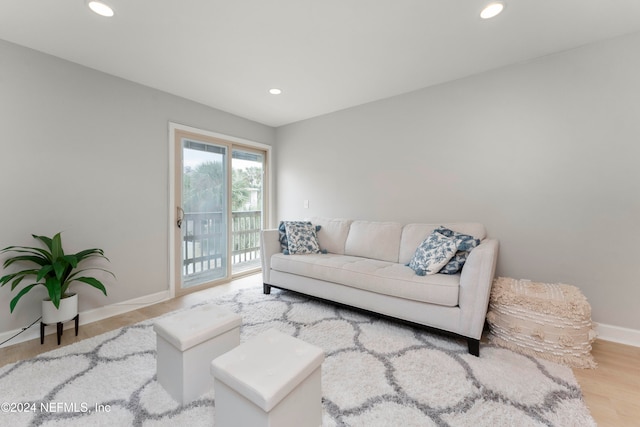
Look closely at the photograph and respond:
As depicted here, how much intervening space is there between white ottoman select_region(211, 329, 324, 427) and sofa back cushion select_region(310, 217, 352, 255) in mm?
2010

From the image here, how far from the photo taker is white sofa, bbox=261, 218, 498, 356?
186 centimetres

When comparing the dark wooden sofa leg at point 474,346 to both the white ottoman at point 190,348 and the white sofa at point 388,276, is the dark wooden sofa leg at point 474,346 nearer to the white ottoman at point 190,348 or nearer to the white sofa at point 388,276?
the white sofa at point 388,276

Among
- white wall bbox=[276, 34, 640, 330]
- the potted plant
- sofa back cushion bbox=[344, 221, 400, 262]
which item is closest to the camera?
the potted plant

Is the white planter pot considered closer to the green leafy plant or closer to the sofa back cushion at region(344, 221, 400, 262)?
the green leafy plant

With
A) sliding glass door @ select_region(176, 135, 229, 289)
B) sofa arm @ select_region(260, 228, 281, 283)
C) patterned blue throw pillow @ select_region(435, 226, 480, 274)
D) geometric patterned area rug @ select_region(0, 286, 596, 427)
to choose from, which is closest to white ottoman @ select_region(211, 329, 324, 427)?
geometric patterned area rug @ select_region(0, 286, 596, 427)

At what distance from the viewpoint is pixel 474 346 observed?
184 cm

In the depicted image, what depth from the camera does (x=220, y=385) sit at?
1.14 m

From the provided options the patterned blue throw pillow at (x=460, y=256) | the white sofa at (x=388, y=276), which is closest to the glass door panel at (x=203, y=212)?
the white sofa at (x=388, y=276)

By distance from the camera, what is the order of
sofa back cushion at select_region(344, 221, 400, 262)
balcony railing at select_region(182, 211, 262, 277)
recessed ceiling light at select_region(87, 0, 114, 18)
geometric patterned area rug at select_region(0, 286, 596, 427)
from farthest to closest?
balcony railing at select_region(182, 211, 262, 277) → sofa back cushion at select_region(344, 221, 400, 262) → recessed ceiling light at select_region(87, 0, 114, 18) → geometric patterned area rug at select_region(0, 286, 596, 427)

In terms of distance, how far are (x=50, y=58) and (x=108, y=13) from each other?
1021 millimetres

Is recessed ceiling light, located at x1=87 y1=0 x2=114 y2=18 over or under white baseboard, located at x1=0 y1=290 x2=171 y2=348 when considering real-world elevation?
over

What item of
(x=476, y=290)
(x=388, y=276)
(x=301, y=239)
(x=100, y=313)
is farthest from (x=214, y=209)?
(x=476, y=290)

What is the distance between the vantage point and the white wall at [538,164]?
2047mm

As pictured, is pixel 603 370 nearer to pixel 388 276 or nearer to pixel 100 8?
pixel 388 276
